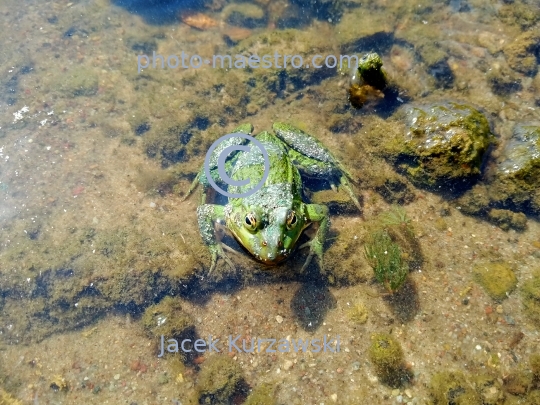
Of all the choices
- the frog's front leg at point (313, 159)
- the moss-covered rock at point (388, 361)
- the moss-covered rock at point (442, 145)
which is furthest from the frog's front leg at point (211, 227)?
the moss-covered rock at point (442, 145)

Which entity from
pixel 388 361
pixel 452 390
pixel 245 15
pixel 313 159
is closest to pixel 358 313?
pixel 388 361

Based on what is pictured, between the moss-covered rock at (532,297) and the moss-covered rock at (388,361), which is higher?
the moss-covered rock at (532,297)

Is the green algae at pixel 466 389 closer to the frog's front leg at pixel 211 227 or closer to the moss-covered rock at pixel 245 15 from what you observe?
the frog's front leg at pixel 211 227

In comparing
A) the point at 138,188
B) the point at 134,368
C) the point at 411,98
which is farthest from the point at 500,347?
the point at 138,188

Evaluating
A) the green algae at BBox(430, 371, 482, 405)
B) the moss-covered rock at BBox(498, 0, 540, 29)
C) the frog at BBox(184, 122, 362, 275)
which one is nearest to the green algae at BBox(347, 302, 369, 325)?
the frog at BBox(184, 122, 362, 275)

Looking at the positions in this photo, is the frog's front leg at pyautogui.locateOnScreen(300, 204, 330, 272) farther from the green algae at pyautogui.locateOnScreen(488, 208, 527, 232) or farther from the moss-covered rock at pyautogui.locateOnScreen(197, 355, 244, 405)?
the green algae at pyautogui.locateOnScreen(488, 208, 527, 232)

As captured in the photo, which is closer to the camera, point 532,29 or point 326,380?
point 326,380

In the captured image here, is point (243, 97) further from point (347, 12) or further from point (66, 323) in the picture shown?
point (66, 323)

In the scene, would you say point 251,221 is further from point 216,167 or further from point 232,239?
point 216,167
